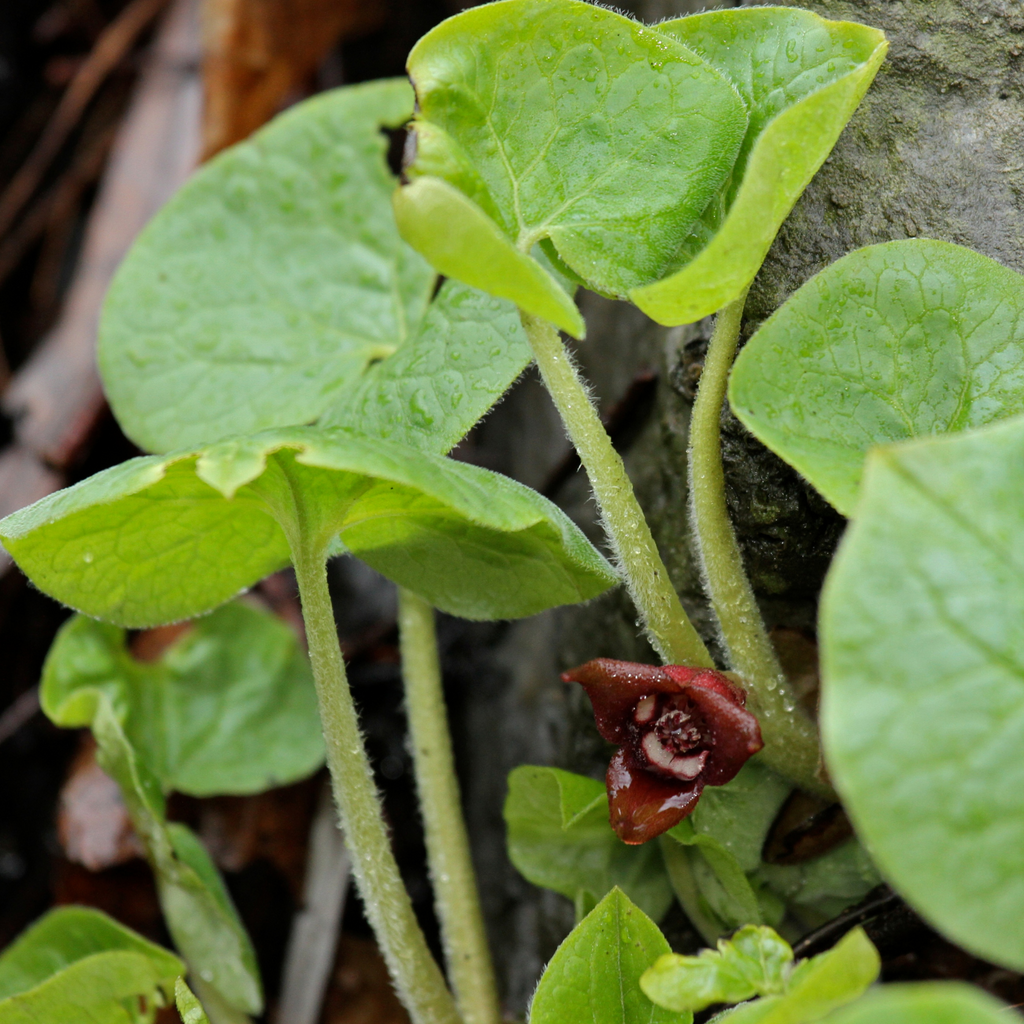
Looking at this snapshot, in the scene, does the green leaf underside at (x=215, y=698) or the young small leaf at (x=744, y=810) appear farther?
the green leaf underside at (x=215, y=698)

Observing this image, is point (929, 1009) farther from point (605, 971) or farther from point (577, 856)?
point (577, 856)

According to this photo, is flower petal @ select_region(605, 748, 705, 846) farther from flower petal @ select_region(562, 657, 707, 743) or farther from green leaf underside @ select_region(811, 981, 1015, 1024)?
green leaf underside @ select_region(811, 981, 1015, 1024)

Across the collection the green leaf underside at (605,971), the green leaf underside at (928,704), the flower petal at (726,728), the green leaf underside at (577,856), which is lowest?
the green leaf underside at (577,856)

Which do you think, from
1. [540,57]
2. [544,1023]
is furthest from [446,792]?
[540,57]

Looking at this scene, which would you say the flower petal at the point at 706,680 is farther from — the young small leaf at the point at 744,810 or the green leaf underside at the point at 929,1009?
the green leaf underside at the point at 929,1009

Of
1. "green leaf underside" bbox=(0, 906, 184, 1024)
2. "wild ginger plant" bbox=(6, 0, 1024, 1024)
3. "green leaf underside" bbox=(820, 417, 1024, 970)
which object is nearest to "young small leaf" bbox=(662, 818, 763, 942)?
"wild ginger plant" bbox=(6, 0, 1024, 1024)

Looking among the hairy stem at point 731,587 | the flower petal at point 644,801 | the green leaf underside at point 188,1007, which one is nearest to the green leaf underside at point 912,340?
the hairy stem at point 731,587
